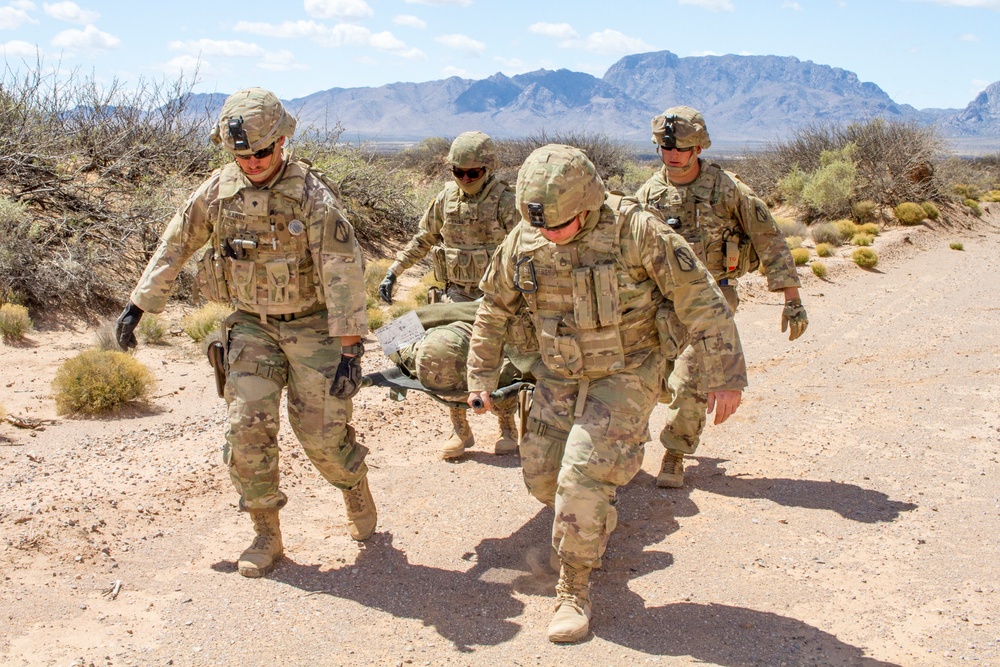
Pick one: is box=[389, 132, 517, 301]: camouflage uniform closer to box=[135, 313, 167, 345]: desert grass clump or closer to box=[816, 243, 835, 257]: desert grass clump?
box=[135, 313, 167, 345]: desert grass clump

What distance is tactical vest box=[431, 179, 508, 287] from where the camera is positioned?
20.6 feet

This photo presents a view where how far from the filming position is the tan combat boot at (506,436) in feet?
21.2

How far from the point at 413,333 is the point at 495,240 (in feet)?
3.67

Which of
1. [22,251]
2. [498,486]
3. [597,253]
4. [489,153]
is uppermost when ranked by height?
[489,153]

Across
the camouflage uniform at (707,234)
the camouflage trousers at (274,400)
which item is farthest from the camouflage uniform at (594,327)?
the camouflage uniform at (707,234)

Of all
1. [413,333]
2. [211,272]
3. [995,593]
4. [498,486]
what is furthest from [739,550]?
[211,272]

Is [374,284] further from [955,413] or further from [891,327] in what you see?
[955,413]

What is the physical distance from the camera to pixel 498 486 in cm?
584

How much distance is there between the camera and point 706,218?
5688 millimetres

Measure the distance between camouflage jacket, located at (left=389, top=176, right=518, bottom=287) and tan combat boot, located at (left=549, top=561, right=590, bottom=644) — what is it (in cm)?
269

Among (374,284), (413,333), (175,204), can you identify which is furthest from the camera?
(374,284)

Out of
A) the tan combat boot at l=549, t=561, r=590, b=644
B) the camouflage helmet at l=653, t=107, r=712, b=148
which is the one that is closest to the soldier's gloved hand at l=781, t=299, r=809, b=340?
the camouflage helmet at l=653, t=107, r=712, b=148

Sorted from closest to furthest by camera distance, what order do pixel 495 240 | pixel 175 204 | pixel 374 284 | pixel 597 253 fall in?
1. pixel 597 253
2. pixel 495 240
3. pixel 175 204
4. pixel 374 284

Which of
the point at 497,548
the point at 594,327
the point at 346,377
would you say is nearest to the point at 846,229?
the point at 497,548
